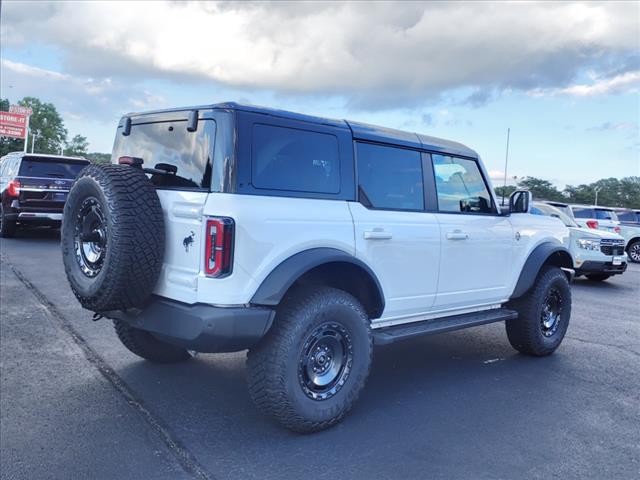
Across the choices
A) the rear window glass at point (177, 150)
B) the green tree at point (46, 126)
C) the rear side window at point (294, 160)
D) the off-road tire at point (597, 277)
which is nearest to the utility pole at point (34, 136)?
the green tree at point (46, 126)

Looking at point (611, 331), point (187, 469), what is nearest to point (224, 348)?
point (187, 469)

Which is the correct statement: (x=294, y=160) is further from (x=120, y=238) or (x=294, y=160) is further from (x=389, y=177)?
(x=120, y=238)

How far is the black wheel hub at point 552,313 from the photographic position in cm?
571

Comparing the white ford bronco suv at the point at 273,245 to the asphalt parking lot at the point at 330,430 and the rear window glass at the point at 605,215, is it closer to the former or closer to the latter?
the asphalt parking lot at the point at 330,430

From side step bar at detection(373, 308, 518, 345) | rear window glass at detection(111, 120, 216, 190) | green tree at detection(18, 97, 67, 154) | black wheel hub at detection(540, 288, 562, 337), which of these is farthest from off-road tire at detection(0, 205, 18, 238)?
green tree at detection(18, 97, 67, 154)

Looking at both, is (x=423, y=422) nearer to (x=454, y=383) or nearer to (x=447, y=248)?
(x=454, y=383)

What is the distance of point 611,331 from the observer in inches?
278

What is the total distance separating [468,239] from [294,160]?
189cm

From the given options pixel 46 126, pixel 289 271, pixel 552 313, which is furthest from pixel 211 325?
pixel 46 126

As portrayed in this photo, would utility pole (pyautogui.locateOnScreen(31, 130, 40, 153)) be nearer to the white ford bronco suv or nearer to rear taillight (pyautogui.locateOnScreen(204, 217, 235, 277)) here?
the white ford bronco suv

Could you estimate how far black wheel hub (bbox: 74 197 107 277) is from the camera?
11.6 feet

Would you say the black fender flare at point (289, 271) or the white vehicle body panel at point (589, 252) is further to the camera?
the white vehicle body panel at point (589, 252)

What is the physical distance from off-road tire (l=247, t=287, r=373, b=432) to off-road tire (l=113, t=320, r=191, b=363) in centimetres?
142

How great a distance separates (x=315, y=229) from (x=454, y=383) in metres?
2.07
